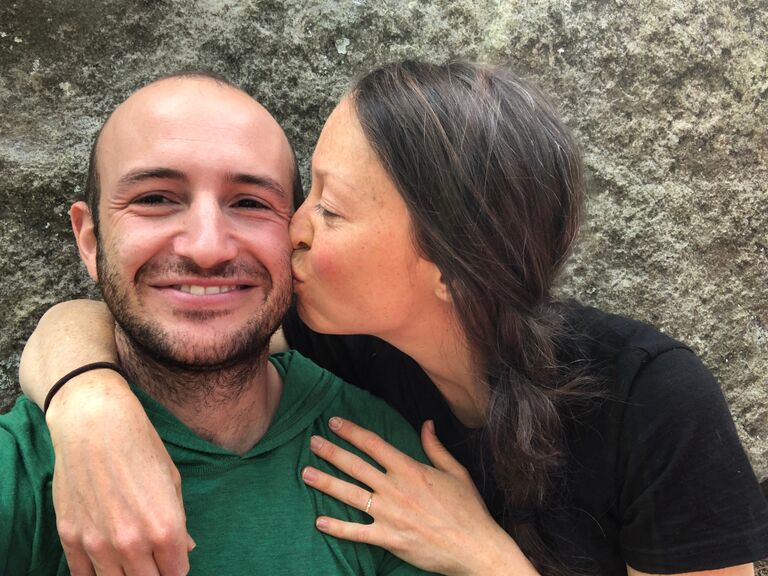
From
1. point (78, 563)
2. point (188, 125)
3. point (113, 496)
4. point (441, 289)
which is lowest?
point (78, 563)

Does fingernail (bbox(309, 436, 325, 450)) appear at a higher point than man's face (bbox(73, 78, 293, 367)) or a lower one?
lower

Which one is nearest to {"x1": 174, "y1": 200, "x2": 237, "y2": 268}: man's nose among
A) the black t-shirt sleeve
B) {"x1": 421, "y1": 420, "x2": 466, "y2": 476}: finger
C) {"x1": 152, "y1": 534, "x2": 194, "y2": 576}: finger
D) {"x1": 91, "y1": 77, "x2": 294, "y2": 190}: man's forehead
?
{"x1": 91, "y1": 77, "x2": 294, "y2": 190}: man's forehead

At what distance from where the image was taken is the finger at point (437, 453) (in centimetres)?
184

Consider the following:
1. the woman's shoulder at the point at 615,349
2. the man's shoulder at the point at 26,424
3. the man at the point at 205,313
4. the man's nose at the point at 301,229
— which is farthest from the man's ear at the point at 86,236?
the woman's shoulder at the point at 615,349

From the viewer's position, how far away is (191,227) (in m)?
1.58

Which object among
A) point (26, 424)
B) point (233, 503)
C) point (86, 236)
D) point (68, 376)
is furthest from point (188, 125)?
point (233, 503)

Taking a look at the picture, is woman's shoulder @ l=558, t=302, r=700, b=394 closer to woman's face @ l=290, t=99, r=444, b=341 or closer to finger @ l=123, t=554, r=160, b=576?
woman's face @ l=290, t=99, r=444, b=341

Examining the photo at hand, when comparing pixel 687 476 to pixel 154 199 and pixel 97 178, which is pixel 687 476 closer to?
pixel 154 199

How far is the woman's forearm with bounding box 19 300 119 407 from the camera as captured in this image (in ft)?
5.02

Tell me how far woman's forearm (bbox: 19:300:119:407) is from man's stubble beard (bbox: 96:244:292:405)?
0.20ft

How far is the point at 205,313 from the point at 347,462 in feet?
1.69

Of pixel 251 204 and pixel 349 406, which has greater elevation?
pixel 251 204

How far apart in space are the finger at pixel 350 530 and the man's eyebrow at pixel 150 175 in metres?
0.86

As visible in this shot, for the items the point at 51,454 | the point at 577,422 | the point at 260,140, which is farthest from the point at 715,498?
the point at 51,454
